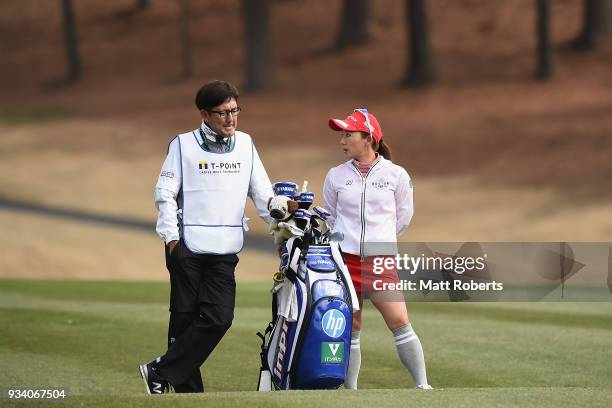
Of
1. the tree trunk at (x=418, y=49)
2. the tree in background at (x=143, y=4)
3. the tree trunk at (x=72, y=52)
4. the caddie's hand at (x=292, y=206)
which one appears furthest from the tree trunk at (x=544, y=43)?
the caddie's hand at (x=292, y=206)

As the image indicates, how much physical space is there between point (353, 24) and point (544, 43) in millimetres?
10792

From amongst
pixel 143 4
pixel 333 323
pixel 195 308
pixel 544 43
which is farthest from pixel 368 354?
pixel 143 4

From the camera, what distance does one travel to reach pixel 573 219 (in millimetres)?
30719

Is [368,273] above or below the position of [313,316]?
A: above

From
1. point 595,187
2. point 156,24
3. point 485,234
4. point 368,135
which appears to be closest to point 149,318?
point 368,135

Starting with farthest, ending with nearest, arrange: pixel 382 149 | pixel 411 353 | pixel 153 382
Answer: pixel 382 149, pixel 411 353, pixel 153 382

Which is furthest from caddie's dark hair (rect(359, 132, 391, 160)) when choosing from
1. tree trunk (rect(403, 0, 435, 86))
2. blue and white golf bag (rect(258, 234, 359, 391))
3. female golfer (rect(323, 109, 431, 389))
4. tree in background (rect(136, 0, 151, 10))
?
tree in background (rect(136, 0, 151, 10))

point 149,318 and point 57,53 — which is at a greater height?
point 57,53

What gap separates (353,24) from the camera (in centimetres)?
5153

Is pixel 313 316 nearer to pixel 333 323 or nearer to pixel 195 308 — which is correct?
pixel 333 323

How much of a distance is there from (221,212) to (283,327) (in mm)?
809

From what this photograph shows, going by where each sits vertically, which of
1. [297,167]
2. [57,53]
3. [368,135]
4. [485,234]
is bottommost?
[368,135]

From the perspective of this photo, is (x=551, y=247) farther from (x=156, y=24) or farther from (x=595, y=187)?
(x=156, y=24)

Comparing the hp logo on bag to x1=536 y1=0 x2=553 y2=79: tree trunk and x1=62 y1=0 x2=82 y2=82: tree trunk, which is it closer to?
x1=536 y1=0 x2=553 y2=79: tree trunk
